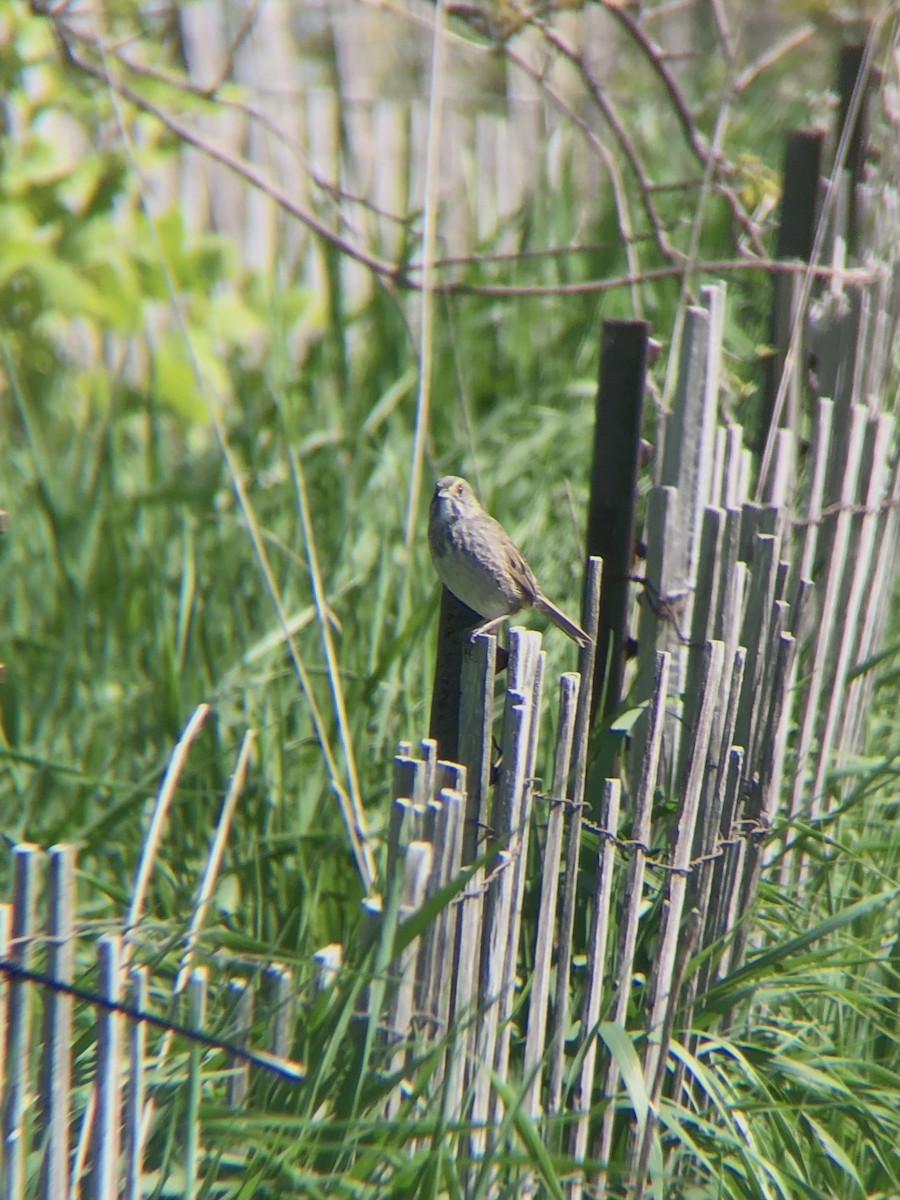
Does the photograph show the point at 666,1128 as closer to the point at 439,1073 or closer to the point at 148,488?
the point at 439,1073

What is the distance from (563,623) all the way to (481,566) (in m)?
0.14

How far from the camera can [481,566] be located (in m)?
1.85

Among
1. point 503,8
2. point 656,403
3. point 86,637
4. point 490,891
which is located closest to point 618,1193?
point 490,891

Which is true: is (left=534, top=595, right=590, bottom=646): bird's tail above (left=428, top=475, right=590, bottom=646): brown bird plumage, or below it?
below

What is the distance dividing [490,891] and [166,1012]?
1.73 ft

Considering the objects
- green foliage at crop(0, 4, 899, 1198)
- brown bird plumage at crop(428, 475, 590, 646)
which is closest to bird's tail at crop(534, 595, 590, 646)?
brown bird plumage at crop(428, 475, 590, 646)

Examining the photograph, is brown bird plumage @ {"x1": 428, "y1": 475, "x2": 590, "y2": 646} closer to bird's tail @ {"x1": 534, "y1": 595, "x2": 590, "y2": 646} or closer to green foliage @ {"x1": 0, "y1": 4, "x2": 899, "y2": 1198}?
bird's tail @ {"x1": 534, "y1": 595, "x2": 590, "y2": 646}

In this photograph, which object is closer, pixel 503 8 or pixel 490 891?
pixel 490 891

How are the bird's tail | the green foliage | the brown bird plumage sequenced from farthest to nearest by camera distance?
1. the brown bird plumage
2. the bird's tail
3. the green foliage

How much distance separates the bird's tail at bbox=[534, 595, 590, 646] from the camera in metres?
1.72

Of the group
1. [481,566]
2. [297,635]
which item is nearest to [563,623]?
[481,566]

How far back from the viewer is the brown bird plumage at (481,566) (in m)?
1.83

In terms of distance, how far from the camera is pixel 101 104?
400 centimetres

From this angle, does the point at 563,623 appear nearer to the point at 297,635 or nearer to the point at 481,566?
the point at 481,566
